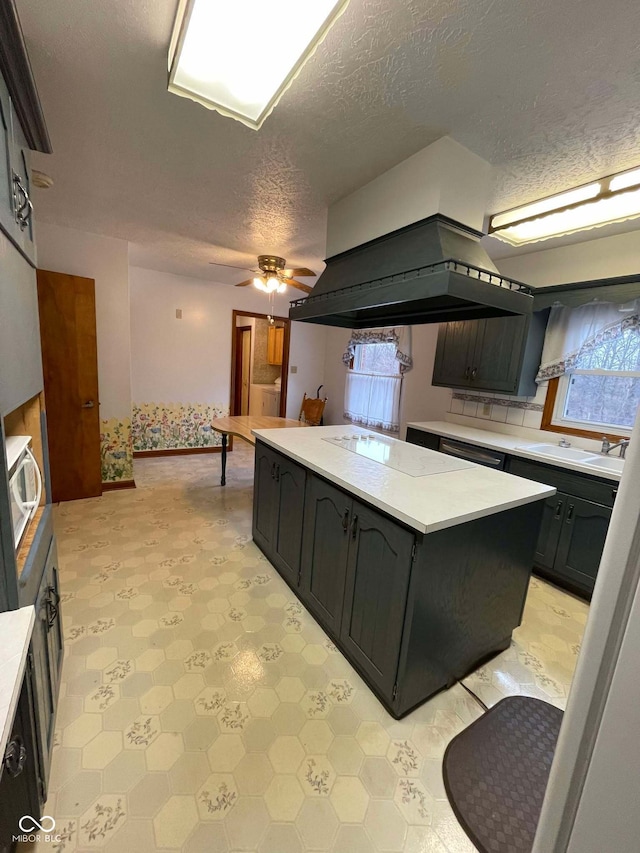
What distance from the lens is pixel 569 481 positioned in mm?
2299

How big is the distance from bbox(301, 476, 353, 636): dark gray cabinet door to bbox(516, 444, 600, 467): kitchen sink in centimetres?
167

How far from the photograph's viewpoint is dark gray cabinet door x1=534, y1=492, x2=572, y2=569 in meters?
2.35

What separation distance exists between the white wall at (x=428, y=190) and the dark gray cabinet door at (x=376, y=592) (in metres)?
1.45

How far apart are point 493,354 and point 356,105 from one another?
2.25 meters

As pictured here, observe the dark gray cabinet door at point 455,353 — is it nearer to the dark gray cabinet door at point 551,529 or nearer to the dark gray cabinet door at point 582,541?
the dark gray cabinet door at point 551,529

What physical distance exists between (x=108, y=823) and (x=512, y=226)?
3.30 metres

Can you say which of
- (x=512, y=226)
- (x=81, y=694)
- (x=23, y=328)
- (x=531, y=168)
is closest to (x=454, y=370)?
(x=512, y=226)

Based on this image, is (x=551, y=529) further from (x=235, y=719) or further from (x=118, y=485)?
(x=118, y=485)

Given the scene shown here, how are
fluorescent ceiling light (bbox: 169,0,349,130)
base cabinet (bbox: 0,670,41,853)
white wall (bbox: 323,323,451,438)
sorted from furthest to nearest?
white wall (bbox: 323,323,451,438), fluorescent ceiling light (bbox: 169,0,349,130), base cabinet (bbox: 0,670,41,853)

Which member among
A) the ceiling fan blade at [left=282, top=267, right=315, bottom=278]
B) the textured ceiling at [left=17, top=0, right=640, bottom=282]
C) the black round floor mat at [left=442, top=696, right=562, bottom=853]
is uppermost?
the textured ceiling at [left=17, top=0, right=640, bottom=282]

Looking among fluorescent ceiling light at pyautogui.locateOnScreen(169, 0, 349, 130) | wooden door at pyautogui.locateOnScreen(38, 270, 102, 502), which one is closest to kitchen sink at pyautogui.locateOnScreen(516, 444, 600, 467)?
fluorescent ceiling light at pyautogui.locateOnScreen(169, 0, 349, 130)

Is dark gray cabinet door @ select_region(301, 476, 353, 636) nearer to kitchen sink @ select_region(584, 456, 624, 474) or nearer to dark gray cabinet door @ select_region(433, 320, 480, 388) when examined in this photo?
kitchen sink @ select_region(584, 456, 624, 474)

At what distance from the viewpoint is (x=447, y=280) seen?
4.35ft

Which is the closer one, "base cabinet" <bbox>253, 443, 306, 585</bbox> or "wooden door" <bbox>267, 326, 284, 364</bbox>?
"base cabinet" <bbox>253, 443, 306, 585</bbox>
